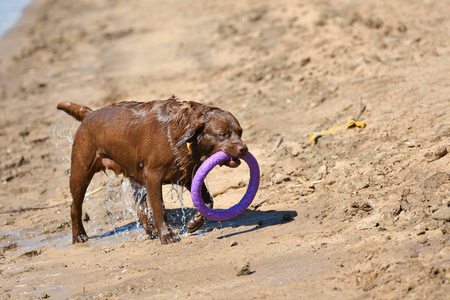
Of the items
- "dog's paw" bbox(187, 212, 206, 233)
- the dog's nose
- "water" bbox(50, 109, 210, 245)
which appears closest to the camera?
the dog's nose

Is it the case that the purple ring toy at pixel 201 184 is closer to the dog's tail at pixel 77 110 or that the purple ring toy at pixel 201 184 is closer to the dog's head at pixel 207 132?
the dog's head at pixel 207 132

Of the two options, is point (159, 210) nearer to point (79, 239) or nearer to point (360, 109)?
point (79, 239)

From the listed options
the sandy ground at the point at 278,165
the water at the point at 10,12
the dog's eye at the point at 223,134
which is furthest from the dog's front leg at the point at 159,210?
the water at the point at 10,12

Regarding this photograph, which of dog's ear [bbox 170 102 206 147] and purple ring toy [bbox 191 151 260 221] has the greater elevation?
dog's ear [bbox 170 102 206 147]

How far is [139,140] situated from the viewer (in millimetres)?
6824

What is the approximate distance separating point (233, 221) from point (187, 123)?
1.35m

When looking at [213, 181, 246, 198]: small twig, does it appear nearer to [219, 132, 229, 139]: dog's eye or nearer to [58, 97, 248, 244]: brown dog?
[58, 97, 248, 244]: brown dog

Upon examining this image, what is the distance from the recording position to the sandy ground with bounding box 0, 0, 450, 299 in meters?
5.14

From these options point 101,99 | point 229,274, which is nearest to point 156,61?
point 101,99

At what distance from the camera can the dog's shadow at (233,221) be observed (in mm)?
6664

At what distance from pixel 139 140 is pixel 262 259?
2.10 m

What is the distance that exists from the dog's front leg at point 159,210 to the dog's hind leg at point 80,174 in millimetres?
1044

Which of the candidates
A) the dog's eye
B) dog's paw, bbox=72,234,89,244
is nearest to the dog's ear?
the dog's eye

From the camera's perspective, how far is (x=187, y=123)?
6.52m
